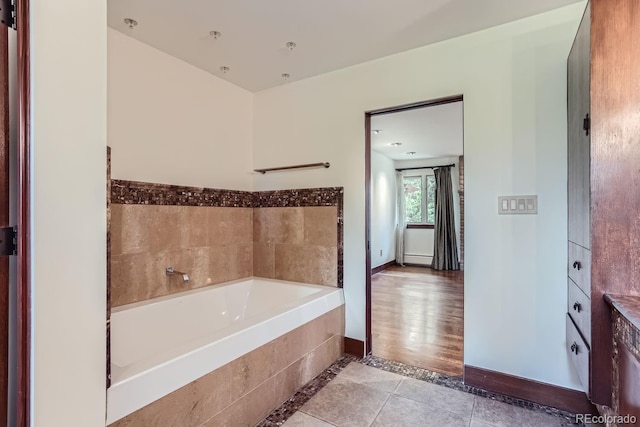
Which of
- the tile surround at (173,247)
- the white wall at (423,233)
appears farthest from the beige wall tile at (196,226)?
the white wall at (423,233)

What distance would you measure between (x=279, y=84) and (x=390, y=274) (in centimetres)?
409

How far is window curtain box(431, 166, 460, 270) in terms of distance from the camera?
20.4 ft

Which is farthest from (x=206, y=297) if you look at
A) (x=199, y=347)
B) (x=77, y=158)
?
(x=77, y=158)

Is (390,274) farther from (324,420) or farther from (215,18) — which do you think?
(215,18)

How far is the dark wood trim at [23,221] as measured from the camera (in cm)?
90

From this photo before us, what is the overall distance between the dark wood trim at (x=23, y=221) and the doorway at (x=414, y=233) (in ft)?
6.60

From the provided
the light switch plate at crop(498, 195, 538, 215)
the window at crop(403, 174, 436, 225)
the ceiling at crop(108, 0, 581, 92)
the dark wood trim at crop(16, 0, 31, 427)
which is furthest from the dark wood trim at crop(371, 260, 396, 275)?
the dark wood trim at crop(16, 0, 31, 427)

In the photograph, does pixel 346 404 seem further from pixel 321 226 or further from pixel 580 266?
pixel 580 266

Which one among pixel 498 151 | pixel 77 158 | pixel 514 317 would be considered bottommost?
pixel 514 317

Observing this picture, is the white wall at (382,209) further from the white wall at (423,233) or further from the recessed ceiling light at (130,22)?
the recessed ceiling light at (130,22)

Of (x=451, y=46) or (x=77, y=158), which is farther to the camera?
(x=451, y=46)

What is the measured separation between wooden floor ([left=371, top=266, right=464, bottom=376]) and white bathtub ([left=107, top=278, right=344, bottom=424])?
69cm

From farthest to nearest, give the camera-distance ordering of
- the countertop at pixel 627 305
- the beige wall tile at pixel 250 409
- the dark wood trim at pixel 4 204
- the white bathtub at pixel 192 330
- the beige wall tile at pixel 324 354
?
the beige wall tile at pixel 324 354, the beige wall tile at pixel 250 409, the white bathtub at pixel 192 330, the countertop at pixel 627 305, the dark wood trim at pixel 4 204

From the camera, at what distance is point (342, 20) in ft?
6.38
